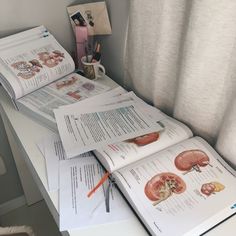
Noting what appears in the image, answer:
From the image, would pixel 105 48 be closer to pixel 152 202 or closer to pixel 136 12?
pixel 136 12

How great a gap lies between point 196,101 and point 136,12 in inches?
12.1

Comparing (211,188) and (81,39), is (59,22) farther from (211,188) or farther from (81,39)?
(211,188)

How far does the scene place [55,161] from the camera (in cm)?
77

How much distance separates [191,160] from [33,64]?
615 millimetres

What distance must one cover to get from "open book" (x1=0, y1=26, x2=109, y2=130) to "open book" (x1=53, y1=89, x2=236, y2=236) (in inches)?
10.7

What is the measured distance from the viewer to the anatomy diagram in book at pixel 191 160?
711 millimetres

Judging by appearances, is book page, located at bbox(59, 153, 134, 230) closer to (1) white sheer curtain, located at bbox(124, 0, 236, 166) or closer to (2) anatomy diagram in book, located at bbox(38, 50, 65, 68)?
(1) white sheer curtain, located at bbox(124, 0, 236, 166)

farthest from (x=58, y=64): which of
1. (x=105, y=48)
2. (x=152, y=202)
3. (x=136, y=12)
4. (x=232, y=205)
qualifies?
(x=232, y=205)

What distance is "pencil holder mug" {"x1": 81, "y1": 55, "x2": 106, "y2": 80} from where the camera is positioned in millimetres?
1047

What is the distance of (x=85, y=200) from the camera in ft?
2.20

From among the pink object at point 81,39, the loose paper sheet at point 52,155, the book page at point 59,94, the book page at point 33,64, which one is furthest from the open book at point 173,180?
the pink object at point 81,39

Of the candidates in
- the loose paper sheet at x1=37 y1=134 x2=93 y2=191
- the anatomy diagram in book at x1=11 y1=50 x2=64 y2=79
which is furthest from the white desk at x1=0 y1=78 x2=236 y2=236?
the anatomy diagram in book at x1=11 y1=50 x2=64 y2=79

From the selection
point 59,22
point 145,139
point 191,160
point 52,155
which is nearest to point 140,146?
point 145,139

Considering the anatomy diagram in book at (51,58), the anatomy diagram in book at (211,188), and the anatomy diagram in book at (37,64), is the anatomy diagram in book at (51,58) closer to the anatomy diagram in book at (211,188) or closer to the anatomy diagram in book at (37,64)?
the anatomy diagram in book at (37,64)
